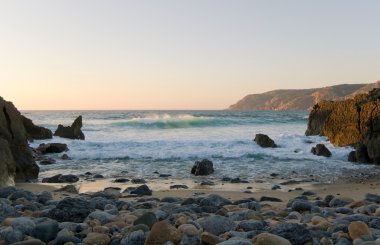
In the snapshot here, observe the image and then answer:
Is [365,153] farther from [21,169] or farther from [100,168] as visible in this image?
[21,169]

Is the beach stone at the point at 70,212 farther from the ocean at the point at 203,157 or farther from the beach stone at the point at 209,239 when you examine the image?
the ocean at the point at 203,157

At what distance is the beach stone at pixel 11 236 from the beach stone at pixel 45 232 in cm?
13

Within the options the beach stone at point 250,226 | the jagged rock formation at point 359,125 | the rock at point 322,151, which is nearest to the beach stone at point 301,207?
the beach stone at point 250,226

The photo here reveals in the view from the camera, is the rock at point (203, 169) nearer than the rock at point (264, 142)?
Yes

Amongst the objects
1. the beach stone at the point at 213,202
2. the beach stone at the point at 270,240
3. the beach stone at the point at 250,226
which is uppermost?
the beach stone at the point at 270,240

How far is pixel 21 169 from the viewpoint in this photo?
40.8 ft

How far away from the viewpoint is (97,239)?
3982 mm

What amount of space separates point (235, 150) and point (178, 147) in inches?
122

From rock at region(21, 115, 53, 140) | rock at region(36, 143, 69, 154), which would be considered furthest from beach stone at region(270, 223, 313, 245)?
rock at region(21, 115, 53, 140)

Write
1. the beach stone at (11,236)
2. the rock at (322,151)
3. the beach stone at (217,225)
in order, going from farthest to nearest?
the rock at (322,151), the beach stone at (217,225), the beach stone at (11,236)

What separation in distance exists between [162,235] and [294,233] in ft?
3.86

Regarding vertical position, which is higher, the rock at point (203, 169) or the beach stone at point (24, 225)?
the beach stone at point (24, 225)

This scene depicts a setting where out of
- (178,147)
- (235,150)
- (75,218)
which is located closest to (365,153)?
(235,150)

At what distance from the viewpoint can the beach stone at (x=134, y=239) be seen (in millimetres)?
3855
